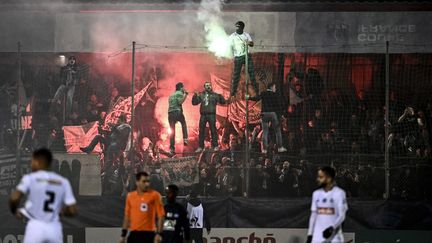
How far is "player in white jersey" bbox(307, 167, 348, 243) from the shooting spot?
39.3 feet

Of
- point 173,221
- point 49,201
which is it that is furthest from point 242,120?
point 49,201

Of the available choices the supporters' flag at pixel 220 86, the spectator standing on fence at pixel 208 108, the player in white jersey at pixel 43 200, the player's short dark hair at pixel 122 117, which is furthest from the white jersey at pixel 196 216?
the player in white jersey at pixel 43 200

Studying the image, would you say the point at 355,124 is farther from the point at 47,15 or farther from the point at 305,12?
the point at 47,15

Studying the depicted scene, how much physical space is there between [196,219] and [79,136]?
6.23m

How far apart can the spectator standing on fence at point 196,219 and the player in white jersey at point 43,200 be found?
810cm

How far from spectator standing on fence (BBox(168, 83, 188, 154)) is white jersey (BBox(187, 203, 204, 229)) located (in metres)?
4.91

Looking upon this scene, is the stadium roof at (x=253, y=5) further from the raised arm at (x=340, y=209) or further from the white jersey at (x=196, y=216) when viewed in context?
the raised arm at (x=340, y=209)

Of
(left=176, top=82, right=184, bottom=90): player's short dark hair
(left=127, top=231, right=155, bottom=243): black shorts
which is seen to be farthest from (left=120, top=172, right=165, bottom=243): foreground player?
(left=176, top=82, right=184, bottom=90): player's short dark hair

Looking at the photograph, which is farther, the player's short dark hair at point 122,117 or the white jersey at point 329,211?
the player's short dark hair at point 122,117

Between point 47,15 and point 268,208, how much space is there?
11398mm

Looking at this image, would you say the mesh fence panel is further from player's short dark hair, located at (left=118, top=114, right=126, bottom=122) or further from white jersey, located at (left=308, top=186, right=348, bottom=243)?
white jersey, located at (left=308, top=186, right=348, bottom=243)

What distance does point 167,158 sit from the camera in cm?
2150

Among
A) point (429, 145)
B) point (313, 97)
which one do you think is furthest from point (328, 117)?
point (429, 145)

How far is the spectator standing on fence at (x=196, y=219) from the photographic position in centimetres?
1797
